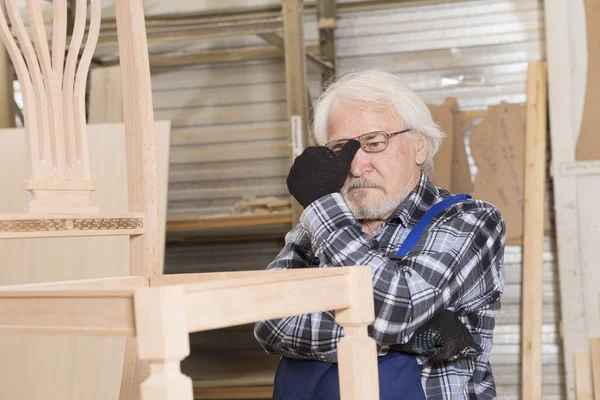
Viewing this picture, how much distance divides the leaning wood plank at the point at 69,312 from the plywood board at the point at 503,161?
3367 mm

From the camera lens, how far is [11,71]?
4.34 meters

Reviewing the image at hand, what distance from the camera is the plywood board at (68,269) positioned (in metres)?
2.98

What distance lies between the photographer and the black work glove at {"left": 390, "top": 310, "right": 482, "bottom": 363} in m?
1.71

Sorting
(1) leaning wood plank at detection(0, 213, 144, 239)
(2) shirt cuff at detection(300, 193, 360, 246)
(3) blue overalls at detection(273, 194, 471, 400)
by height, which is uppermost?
(1) leaning wood plank at detection(0, 213, 144, 239)

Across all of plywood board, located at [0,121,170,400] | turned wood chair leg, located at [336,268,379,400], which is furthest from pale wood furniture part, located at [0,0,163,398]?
plywood board, located at [0,121,170,400]

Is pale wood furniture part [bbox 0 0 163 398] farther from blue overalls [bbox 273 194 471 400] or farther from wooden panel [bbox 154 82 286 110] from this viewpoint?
wooden panel [bbox 154 82 286 110]

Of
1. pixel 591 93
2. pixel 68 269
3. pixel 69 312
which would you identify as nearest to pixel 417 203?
pixel 69 312

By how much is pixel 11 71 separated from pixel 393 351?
3.31 m

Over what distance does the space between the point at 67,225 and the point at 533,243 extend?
3087mm

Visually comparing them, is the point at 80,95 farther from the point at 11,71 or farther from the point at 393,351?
the point at 11,71

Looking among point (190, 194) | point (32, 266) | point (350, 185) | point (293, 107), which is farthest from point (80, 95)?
point (190, 194)

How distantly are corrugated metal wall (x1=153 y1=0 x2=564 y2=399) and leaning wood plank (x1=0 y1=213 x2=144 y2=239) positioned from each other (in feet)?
10.2

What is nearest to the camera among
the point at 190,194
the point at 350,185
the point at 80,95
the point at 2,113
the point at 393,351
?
the point at 80,95

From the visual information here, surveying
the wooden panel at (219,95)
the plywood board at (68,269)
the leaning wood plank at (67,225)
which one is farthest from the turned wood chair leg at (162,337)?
the wooden panel at (219,95)
